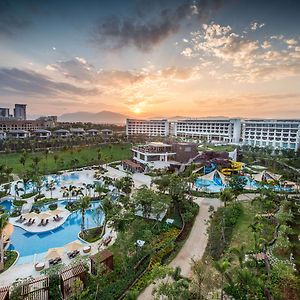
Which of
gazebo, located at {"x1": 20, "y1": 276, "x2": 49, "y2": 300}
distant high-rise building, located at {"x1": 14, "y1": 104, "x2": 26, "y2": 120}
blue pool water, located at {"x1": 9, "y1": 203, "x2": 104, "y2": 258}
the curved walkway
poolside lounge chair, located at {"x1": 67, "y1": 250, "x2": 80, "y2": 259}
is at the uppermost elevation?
distant high-rise building, located at {"x1": 14, "y1": 104, "x2": 26, "y2": 120}

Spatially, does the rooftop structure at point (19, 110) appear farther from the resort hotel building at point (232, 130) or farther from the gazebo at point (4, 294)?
the gazebo at point (4, 294)

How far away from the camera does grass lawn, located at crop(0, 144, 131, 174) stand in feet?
142

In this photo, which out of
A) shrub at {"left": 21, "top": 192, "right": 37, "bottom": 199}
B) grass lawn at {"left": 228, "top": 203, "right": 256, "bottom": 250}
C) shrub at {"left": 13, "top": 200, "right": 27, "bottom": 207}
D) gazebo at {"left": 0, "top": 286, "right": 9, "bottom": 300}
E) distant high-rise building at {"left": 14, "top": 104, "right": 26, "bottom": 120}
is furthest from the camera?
distant high-rise building at {"left": 14, "top": 104, "right": 26, "bottom": 120}

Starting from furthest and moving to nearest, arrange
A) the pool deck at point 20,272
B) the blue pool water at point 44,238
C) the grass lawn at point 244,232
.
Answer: the blue pool water at point 44,238 → the grass lawn at point 244,232 → the pool deck at point 20,272

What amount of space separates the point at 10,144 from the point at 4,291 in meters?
52.3

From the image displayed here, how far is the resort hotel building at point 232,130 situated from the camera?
74.3 m

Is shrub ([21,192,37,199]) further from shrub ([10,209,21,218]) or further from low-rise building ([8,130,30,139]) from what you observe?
low-rise building ([8,130,30,139])

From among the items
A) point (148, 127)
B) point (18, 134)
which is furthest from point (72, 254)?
point (148, 127)

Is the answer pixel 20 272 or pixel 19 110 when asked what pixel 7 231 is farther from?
pixel 19 110

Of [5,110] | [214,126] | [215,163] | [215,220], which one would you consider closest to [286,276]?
[215,220]

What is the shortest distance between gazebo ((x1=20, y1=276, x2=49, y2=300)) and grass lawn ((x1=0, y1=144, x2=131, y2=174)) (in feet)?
97.4

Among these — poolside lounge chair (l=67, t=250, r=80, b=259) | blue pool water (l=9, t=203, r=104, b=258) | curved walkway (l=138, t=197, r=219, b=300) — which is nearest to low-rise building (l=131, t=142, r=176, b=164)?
curved walkway (l=138, t=197, r=219, b=300)

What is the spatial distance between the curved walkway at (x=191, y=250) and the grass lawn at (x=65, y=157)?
28807 millimetres

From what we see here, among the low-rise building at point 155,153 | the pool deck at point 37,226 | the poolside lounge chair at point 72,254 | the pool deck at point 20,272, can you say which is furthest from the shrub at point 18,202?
the low-rise building at point 155,153
